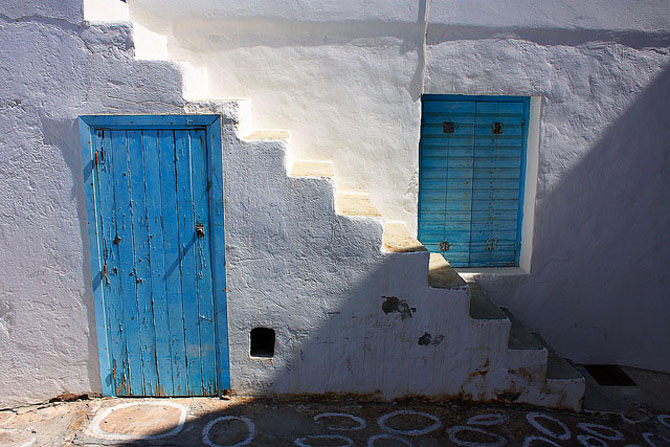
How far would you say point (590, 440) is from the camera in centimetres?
419

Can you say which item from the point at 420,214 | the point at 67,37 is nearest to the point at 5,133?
the point at 67,37

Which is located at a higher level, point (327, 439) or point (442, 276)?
point (442, 276)

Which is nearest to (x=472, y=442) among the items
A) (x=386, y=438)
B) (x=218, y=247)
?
(x=386, y=438)

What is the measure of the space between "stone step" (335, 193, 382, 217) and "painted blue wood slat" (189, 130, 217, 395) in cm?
99

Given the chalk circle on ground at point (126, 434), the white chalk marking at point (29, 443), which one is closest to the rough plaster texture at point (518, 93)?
the chalk circle on ground at point (126, 434)

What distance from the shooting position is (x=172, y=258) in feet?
13.9

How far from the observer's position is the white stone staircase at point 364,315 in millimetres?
4129

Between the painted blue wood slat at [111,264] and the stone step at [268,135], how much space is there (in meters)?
1.01

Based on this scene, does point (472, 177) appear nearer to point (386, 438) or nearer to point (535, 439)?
point (535, 439)

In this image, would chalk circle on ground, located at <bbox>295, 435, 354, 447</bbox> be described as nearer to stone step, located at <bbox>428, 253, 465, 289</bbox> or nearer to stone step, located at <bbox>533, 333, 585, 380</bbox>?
stone step, located at <bbox>428, 253, 465, 289</bbox>

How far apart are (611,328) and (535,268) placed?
103 cm

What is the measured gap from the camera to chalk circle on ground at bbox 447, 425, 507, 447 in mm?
4039

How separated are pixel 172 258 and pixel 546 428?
3.06 meters

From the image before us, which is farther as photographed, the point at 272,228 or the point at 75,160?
the point at 272,228
